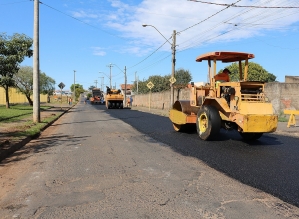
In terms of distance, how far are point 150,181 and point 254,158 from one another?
10.2 ft

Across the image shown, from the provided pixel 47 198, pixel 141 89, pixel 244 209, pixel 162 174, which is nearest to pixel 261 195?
pixel 244 209

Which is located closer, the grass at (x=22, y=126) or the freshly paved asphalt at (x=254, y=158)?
the freshly paved asphalt at (x=254, y=158)

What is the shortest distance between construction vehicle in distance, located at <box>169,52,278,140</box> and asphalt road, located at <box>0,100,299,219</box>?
0.69 meters

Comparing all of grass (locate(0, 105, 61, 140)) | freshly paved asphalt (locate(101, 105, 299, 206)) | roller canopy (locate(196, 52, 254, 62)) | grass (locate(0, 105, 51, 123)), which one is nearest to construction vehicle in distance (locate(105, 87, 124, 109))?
grass (locate(0, 105, 51, 123))

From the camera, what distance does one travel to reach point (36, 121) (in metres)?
15.9

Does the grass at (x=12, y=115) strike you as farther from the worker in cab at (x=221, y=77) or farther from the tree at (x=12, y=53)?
the worker in cab at (x=221, y=77)

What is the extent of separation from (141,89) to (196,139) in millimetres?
79615

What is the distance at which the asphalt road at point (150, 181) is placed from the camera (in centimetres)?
411

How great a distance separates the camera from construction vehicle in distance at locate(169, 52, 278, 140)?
28.1ft

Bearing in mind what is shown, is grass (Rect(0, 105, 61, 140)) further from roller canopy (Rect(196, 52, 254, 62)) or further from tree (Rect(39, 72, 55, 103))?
tree (Rect(39, 72, 55, 103))

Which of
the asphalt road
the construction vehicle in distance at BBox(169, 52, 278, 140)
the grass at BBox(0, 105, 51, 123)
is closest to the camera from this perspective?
the asphalt road

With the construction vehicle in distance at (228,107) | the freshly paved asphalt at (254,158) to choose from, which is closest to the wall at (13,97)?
the construction vehicle in distance at (228,107)

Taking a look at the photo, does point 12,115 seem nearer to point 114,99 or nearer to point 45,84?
point 114,99

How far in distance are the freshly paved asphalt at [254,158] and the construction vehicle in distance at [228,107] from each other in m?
0.50
